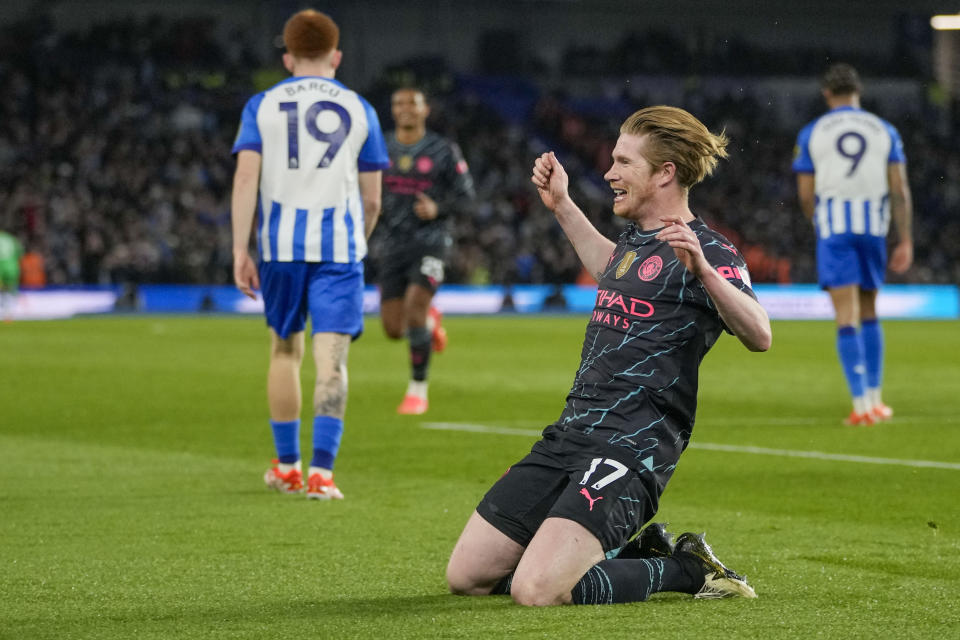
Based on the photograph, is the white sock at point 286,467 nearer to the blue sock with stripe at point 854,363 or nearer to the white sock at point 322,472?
the white sock at point 322,472

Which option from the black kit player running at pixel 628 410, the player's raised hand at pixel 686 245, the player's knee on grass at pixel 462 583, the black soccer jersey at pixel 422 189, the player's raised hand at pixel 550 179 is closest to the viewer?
the player's raised hand at pixel 686 245

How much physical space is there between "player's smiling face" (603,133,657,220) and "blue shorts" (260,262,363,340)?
231 cm

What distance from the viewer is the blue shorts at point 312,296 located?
641 cm

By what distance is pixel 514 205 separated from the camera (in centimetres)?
3544

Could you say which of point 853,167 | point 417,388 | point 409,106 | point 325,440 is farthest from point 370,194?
point 853,167

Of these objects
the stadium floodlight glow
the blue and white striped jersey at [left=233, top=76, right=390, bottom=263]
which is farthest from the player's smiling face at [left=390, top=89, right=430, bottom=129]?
the stadium floodlight glow

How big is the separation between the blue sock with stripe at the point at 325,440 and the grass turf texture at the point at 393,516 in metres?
0.20

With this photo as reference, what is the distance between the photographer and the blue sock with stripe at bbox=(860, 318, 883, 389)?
9789 millimetres

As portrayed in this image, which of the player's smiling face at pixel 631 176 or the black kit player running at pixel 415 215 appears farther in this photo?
the black kit player running at pixel 415 215

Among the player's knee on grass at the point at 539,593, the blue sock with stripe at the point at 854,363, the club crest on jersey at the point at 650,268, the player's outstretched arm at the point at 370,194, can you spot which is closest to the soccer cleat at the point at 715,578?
the player's knee on grass at the point at 539,593

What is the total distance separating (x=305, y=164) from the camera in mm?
6453

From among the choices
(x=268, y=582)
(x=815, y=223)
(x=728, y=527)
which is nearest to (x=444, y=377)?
(x=815, y=223)

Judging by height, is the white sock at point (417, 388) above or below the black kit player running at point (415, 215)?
below

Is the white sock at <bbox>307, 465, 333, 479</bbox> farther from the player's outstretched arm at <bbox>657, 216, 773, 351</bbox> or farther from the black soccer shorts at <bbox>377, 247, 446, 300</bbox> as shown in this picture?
the black soccer shorts at <bbox>377, 247, 446, 300</bbox>
